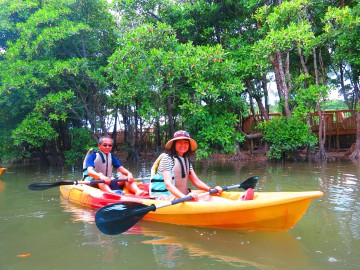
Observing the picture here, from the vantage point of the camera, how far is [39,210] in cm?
519

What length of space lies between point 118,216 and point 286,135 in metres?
8.32

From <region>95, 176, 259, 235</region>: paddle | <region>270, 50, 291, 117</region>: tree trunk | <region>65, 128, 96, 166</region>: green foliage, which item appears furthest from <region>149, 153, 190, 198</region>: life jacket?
<region>65, 128, 96, 166</region>: green foliage

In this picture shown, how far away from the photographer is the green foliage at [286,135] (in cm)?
1048

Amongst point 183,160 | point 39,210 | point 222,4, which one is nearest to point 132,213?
→ point 183,160

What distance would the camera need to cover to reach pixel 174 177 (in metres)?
4.16

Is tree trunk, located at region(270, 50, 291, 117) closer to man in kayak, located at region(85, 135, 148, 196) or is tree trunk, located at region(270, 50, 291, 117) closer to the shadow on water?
man in kayak, located at region(85, 135, 148, 196)

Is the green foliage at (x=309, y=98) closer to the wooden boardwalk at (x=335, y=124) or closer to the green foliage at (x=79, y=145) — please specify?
the wooden boardwalk at (x=335, y=124)

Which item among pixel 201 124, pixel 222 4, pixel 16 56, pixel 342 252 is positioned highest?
pixel 222 4

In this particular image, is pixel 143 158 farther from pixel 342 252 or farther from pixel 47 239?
pixel 342 252

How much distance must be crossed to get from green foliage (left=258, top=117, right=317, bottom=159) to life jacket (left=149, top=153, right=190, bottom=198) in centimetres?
716

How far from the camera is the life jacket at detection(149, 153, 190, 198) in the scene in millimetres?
4137

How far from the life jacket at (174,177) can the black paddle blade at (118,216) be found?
72 centimetres

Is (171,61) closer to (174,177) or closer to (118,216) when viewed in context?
(174,177)

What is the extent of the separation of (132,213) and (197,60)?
221 inches
